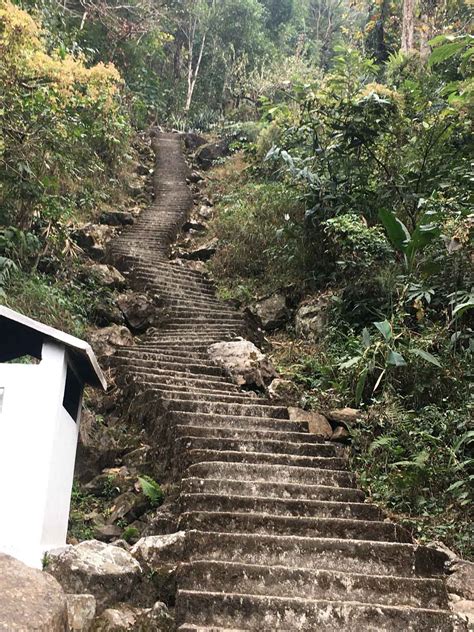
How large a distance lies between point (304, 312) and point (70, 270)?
397 cm

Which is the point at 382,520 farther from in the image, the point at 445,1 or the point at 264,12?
the point at 264,12

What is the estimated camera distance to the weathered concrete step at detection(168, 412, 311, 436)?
602 cm

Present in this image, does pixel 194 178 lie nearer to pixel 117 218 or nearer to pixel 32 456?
pixel 117 218

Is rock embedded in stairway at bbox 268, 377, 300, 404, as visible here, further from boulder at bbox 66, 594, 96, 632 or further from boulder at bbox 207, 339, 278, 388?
boulder at bbox 66, 594, 96, 632

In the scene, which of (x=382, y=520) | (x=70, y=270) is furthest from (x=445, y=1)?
(x=382, y=520)

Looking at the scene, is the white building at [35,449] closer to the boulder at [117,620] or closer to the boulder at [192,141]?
the boulder at [117,620]

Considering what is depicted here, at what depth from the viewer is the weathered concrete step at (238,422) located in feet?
19.8

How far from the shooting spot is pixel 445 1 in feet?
49.7

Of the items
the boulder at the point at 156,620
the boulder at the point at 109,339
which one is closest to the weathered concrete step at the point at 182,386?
the boulder at the point at 109,339

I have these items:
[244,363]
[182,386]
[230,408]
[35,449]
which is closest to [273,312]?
[244,363]

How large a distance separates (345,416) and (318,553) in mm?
2082

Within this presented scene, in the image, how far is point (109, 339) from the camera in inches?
330

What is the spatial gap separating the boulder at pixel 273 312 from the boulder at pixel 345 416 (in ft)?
10.8

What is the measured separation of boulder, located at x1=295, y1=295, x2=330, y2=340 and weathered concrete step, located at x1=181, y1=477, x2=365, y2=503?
3.40 m
